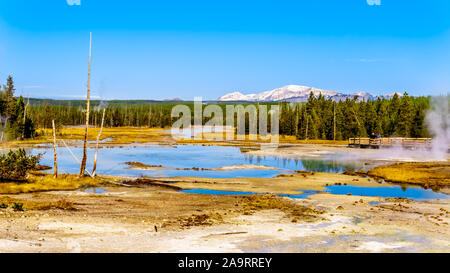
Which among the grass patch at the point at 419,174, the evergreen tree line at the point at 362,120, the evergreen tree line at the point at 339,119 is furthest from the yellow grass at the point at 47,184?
the evergreen tree line at the point at 362,120

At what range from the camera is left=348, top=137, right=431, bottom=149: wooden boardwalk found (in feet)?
261

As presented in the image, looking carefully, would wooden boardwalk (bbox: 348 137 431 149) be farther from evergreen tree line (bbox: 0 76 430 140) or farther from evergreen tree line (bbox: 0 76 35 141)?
evergreen tree line (bbox: 0 76 35 141)

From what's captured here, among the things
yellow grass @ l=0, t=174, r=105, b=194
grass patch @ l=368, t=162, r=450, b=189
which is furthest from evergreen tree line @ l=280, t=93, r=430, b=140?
yellow grass @ l=0, t=174, r=105, b=194

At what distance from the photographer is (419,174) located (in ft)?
137

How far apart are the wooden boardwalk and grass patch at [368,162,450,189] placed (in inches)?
1202

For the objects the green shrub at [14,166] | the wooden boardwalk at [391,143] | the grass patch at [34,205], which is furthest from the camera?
the wooden boardwalk at [391,143]

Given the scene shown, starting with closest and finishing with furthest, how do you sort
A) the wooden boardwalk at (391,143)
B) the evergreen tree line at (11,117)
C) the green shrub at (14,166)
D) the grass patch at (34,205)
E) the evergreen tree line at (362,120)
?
the grass patch at (34,205), the green shrub at (14,166), the wooden boardwalk at (391,143), the evergreen tree line at (11,117), the evergreen tree line at (362,120)

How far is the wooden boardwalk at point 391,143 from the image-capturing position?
79.4m

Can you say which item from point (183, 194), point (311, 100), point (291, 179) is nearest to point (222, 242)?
point (183, 194)

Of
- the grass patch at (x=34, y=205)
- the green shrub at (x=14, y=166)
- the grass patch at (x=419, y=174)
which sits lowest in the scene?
the grass patch at (x=419, y=174)

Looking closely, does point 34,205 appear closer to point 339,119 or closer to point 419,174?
point 419,174

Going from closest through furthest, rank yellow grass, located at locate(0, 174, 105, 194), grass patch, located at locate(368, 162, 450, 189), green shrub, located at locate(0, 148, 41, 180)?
yellow grass, located at locate(0, 174, 105, 194) < green shrub, located at locate(0, 148, 41, 180) < grass patch, located at locate(368, 162, 450, 189)

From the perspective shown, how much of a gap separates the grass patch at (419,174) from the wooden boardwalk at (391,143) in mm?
30534

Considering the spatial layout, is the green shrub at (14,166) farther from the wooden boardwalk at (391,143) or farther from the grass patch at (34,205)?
the wooden boardwalk at (391,143)
